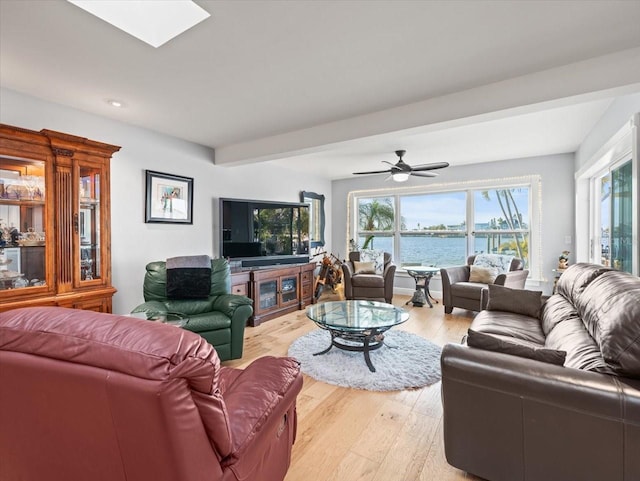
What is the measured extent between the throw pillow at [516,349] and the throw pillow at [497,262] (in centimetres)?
365

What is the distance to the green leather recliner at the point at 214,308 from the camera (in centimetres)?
281

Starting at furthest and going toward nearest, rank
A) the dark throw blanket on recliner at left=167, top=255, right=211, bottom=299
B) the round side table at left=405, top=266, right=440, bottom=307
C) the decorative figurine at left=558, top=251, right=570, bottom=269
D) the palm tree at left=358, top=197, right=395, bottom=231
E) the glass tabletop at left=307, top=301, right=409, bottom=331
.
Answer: the palm tree at left=358, top=197, right=395, bottom=231
the round side table at left=405, top=266, right=440, bottom=307
the decorative figurine at left=558, top=251, right=570, bottom=269
the dark throw blanket on recliner at left=167, top=255, right=211, bottom=299
the glass tabletop at left=307, top=301, right=409, bottom=331

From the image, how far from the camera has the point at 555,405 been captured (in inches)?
51.2

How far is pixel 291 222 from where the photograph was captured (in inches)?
203

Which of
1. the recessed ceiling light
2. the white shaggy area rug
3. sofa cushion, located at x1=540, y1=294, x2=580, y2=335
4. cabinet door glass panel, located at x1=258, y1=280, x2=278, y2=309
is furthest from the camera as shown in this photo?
cabinet door glass panel, located at x1=258, y1=280, x2=278, y2=309

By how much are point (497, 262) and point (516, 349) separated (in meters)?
3.77

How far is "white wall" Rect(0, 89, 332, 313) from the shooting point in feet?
9.21

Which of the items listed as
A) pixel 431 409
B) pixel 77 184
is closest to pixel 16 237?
pixel 77 184

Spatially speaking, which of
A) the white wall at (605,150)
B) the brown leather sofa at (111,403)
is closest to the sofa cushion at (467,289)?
the white wall at (605,150)

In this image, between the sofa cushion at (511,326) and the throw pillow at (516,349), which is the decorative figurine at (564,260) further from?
the throw pillow at (516,349)

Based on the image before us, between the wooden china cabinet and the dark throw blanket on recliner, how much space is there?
1.78ft

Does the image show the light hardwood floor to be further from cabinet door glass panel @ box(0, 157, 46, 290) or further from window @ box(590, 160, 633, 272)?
window @ box(590, 160, 633, 272)

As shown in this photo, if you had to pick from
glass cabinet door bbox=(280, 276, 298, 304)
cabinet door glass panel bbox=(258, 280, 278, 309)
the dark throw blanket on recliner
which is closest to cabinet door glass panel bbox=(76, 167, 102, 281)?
the dark throw blanket on recliner

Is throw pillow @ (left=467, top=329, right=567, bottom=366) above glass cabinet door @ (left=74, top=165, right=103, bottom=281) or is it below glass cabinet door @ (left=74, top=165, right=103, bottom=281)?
below
